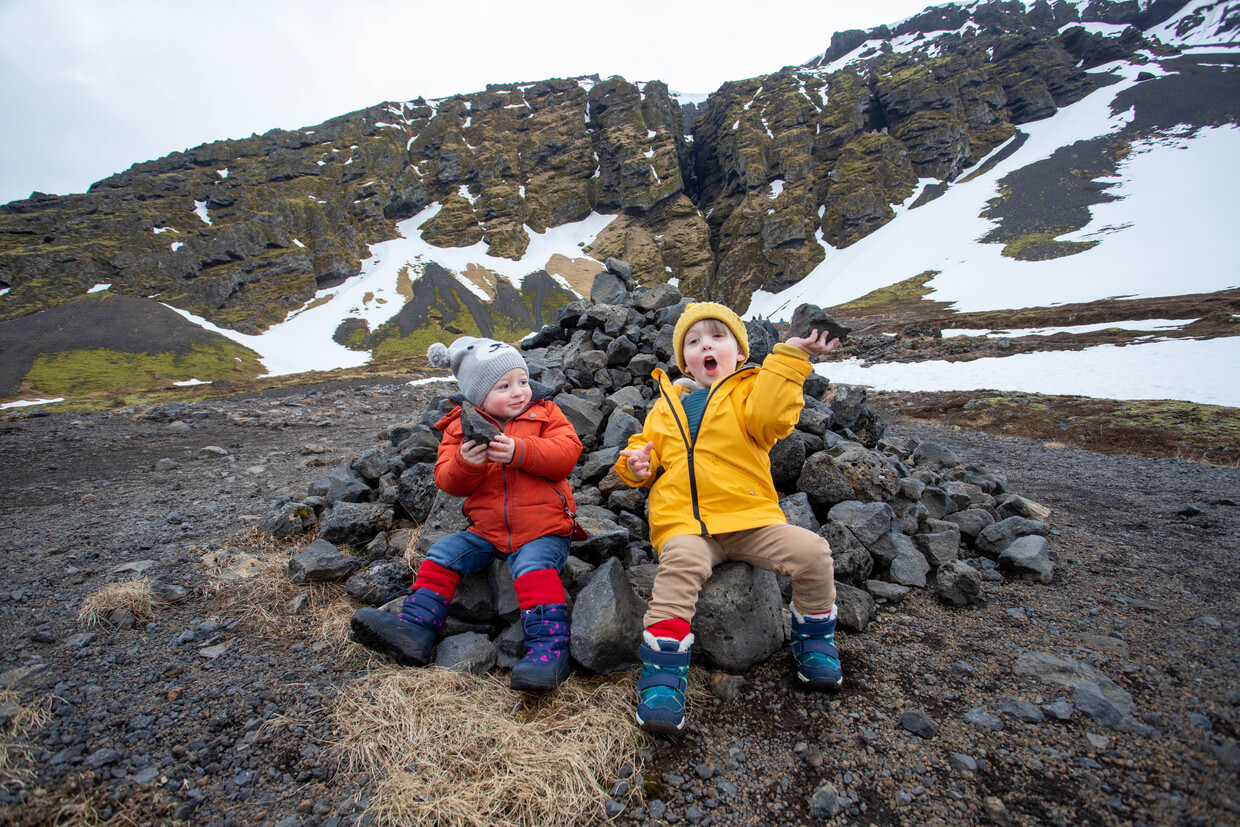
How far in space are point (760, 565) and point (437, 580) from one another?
2375mm

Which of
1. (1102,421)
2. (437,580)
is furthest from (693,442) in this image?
(1102,421)

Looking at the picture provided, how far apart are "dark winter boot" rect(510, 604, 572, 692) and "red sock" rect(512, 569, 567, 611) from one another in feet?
0.13

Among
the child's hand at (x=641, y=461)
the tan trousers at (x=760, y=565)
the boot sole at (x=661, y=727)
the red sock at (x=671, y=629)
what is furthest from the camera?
the child's hand at (x=641, y=461)

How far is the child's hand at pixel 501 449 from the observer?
3.36 metres

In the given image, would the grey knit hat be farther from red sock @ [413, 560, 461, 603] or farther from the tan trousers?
the tan trousers

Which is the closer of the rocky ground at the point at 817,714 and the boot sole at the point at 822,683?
the rocky ground at the point at 817,714

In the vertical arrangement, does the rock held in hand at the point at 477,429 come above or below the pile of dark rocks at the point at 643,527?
above

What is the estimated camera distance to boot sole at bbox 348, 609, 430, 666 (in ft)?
11.1

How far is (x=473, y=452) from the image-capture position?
340 cm

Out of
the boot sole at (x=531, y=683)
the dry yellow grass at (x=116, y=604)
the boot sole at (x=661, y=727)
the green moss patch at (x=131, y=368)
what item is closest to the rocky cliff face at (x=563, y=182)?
the green moss patch at (x=131, y=368)

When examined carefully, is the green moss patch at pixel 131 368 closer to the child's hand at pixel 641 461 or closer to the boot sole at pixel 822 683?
the child's hand at pixel 641 461

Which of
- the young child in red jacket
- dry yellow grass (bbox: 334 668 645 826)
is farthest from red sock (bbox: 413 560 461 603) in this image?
dry yellow grass (bbox: 334 668 645 826)

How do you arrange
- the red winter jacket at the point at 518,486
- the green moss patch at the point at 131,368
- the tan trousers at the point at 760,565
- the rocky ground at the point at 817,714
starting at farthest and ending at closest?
1. the green moss patch at the point at 131,368
2. the red winter jacket at the point at 518,486
3. the tan trousers at the point at 760,565
4. the rocky ground at the point at 817,714

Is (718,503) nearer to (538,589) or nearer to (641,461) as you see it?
(641,461)
